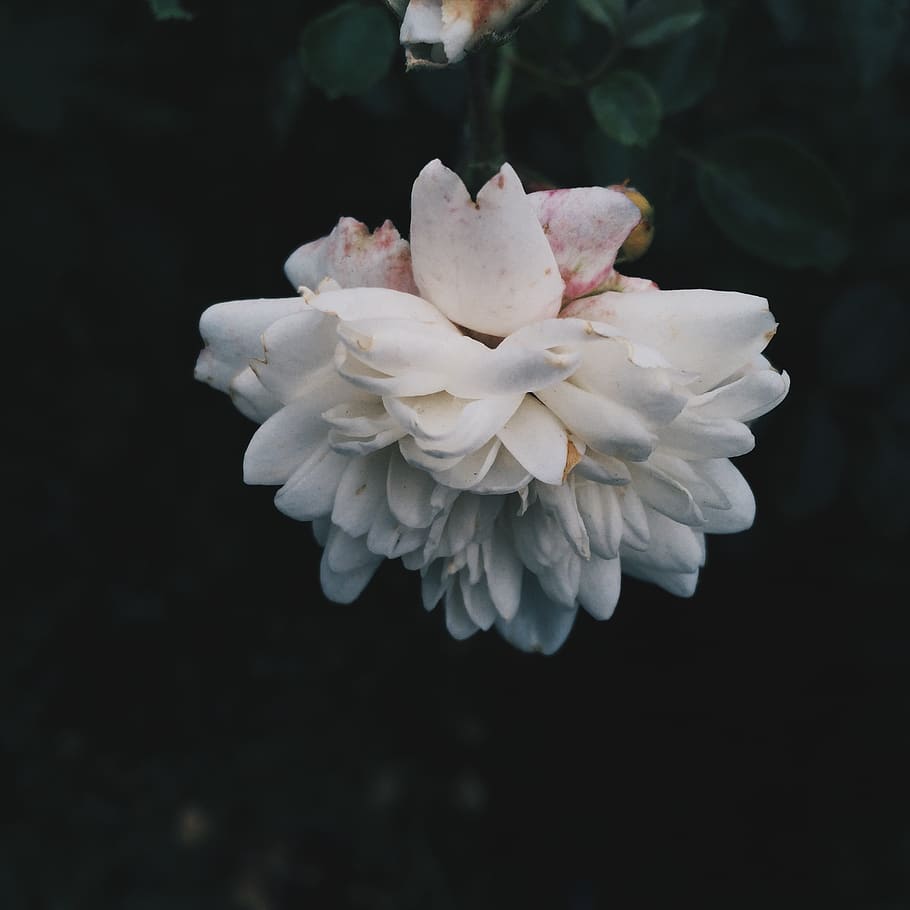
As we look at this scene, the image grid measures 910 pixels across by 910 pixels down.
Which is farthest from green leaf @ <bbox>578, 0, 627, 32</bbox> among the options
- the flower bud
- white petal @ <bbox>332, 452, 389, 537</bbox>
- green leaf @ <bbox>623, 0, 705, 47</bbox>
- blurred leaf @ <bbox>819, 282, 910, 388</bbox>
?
blurred leaf @ <bbox>819, 282, 910, 388</bbox>

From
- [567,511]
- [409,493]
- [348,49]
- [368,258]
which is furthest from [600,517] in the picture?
[348,49]

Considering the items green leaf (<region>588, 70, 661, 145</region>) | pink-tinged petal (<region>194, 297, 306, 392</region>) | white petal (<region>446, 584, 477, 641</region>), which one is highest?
green leaf (<region>588, 70, 661, 145</region>)

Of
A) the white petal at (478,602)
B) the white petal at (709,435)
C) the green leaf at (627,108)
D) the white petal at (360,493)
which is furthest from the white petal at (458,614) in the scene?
the green leaf at (627,108)

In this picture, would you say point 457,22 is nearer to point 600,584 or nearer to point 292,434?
point 292,434

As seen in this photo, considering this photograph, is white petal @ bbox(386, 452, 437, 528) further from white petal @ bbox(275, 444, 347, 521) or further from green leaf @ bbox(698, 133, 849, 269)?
green leaf @ bbox(698, 133, 849, 269)

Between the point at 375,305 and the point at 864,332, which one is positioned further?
the point at 864,332

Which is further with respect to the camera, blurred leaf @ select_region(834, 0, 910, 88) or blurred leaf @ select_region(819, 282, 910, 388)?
blurred leaf @ select_region(819, 282, 910, 388)

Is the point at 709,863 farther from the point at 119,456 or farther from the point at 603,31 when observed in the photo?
the point at 603,31
